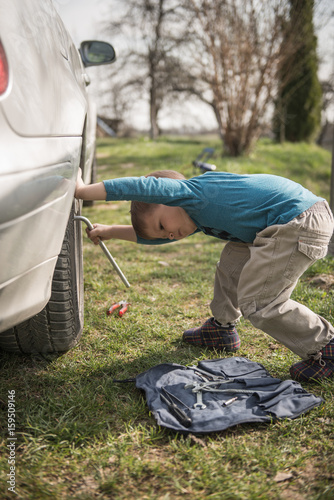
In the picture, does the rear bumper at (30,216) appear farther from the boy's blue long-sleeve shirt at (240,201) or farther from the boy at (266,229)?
the boy's blue long-sleeve shirt at (240,201)

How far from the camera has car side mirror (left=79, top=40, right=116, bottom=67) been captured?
3.32 metres

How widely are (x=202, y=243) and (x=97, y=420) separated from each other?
10.5ft

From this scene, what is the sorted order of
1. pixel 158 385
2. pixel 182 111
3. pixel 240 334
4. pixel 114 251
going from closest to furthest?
pixel 158 385 < pixel 240 334 < pixel 114 251 < pixel 182 111

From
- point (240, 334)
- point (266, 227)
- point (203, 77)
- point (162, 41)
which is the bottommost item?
point (240, 334)

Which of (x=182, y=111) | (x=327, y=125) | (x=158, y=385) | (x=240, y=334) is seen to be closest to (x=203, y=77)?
(x=240, y=334)

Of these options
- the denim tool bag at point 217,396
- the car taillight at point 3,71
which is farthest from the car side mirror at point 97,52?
the denim tool bag at point 217,396

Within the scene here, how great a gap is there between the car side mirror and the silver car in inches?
61.6

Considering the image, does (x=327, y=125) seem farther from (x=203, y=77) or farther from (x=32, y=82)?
(x=32, y=82)

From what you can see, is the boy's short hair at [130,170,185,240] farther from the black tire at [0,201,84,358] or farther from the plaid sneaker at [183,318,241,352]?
the plaid sneaker at [183,318,241,352]

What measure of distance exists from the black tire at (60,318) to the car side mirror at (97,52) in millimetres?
1604

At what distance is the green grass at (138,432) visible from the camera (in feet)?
4.84

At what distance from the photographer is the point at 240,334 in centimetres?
266

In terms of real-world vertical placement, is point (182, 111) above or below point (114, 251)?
above

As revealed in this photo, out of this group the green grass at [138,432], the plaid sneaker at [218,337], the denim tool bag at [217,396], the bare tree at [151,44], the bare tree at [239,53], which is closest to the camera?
the green grass at [138,432]
